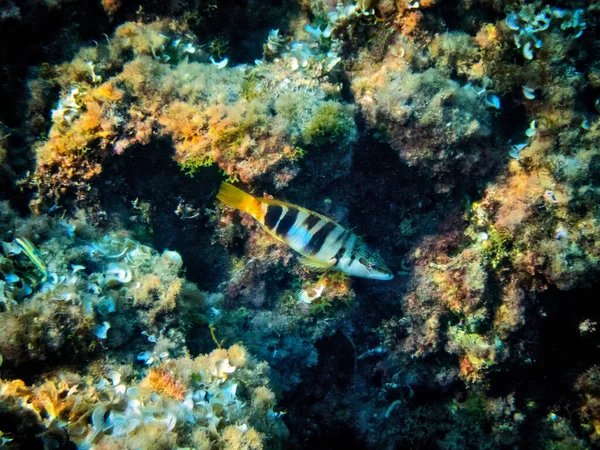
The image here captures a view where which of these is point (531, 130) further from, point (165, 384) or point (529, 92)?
point (165, 384)

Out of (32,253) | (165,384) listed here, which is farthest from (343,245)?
(32,253)

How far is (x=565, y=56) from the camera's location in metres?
3.76

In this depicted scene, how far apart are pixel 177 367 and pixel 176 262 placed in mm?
1120

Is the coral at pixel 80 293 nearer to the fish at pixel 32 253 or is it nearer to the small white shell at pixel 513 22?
the fish at pixel 32 253

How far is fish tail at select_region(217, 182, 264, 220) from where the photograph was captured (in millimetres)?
3429

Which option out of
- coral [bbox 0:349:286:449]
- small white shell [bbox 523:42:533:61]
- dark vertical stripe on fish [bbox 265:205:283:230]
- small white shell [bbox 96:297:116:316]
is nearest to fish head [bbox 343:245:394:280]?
dark vertical stripe on fish [bbox 265:205:283:230]

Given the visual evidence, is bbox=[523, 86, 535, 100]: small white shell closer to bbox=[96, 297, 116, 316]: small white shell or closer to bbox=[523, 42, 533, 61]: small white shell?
bbox=[523, 42, 533, 61]: small white shell

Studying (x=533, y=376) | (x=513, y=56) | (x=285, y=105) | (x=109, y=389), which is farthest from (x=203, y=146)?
(x=533, y=376)

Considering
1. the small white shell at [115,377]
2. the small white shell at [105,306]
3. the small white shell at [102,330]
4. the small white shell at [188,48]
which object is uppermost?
the small white shell at [188,48]

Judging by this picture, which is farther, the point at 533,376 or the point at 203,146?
the point at 533,376

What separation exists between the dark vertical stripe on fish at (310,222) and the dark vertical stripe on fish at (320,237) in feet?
0.27

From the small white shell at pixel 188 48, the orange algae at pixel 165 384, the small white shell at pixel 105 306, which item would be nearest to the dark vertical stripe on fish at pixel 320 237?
the orange algae at pixel 165 384

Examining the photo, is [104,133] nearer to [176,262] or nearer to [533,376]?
[176,262]

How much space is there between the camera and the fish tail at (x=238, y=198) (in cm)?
343
